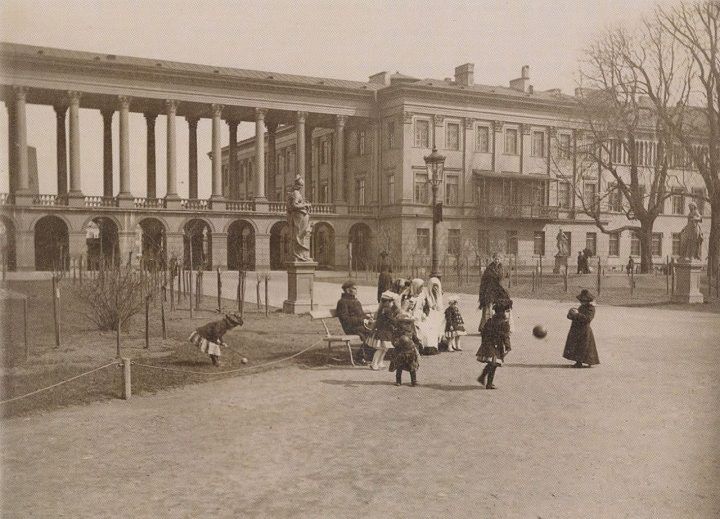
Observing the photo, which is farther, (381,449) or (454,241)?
(454,241)

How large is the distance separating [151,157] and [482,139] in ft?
87.8

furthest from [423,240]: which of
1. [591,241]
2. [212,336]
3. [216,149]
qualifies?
[212,336]

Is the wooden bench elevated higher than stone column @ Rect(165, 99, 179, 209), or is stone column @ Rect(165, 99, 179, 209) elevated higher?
stone column @ Rect(165, 99, 179, 209)

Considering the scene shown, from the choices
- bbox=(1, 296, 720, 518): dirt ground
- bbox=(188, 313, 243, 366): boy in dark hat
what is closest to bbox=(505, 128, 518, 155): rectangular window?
bbox=(1, 296, 720, 518): dirt ground

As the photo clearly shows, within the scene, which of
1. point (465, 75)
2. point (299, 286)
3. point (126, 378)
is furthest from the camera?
point (465, 75)

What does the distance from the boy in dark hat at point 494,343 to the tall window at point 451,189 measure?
45753 millimetres

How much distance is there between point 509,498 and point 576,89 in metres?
38.1

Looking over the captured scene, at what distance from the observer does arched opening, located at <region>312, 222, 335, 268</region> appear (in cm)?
5522

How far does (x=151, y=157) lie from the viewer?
53406 mm

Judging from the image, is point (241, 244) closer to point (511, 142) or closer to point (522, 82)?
point (511, 142)

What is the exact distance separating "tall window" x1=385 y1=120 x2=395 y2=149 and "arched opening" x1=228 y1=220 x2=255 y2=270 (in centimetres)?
1303

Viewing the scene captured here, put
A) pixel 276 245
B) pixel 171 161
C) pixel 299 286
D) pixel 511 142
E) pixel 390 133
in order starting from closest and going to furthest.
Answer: pixel 299 286, pixel 171 161, pixel 390 133, pixel 276 245, pixel 511 142

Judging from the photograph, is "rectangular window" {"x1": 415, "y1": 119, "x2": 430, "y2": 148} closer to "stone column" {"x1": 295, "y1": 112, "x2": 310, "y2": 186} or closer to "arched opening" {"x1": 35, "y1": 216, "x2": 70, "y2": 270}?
"stone column" {"x1": 295, "y1": 112, "x2": 310, "y2": 186}

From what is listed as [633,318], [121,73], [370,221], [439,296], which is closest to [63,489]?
[439,296]
